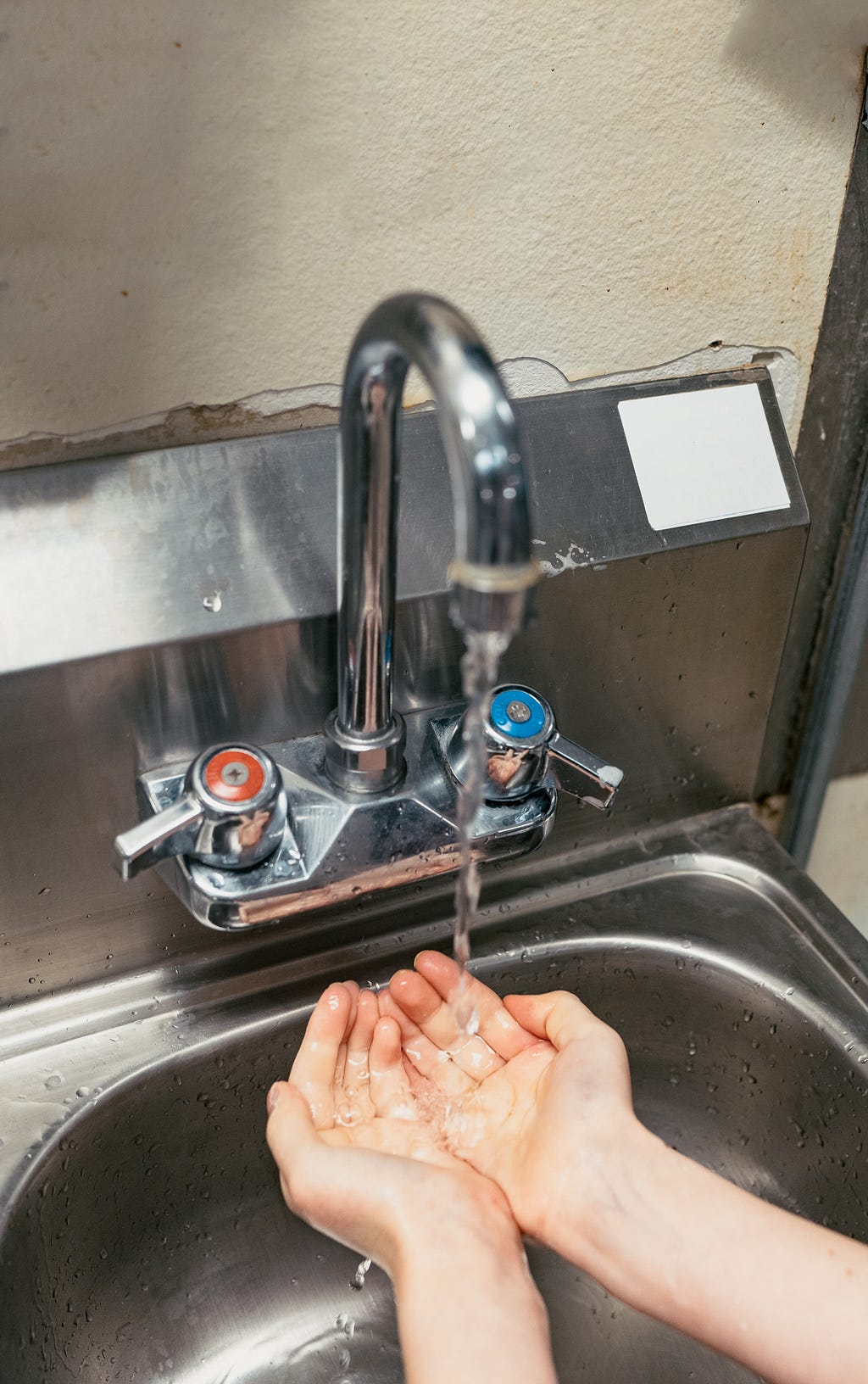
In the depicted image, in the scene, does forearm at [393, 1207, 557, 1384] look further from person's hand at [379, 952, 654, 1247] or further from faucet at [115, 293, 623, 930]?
faucet at [115, 293, 623, 930]

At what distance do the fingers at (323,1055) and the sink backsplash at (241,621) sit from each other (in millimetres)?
90

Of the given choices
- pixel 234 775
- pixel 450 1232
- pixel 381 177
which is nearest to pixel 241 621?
pixel 234 775

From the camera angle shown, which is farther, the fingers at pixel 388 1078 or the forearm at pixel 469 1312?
the fingers at pixel 388 1078

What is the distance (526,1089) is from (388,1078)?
0.30ft

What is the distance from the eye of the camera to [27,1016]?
74 cm

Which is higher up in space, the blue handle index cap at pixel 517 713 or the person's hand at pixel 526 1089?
the blue handle index cap at pixel 517 713

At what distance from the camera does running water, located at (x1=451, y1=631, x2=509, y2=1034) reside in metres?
0.49

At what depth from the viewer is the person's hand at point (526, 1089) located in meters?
0.65

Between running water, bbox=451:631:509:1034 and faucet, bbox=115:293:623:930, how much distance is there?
0.02m

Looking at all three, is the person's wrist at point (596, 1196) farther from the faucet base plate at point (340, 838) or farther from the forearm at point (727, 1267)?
the faucet base plate at point (340, 838)

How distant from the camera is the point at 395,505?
57 cm

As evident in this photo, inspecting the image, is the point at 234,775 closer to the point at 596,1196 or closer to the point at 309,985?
the point at 309,985

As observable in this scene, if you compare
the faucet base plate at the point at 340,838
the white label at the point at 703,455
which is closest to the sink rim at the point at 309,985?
the faucet base plate at the point at 340,838

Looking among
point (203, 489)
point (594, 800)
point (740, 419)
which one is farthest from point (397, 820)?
point (740, 419)
